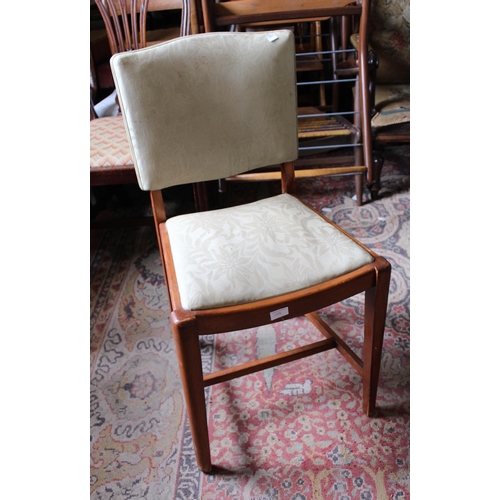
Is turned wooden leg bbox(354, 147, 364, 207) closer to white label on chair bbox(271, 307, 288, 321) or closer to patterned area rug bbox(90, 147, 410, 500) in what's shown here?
patterned area rug bbox(90, 147, 410, 500)

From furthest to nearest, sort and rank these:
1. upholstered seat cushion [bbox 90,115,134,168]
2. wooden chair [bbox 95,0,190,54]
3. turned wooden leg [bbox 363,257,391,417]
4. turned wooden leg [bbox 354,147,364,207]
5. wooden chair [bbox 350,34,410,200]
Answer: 1. turned wooden leg [bbox 354,147,364,207]
2. wooden chair [bbox 350,34,410,200]
3. wooden chair [bbox 95,0,190,54]
4. upholstered seat cushion [bbox 90,115,134,168]
5. turned wooden leg [bbox 363,257,391,417]

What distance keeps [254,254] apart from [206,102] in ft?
1.37

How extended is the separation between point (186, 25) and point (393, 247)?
1218 millimetres

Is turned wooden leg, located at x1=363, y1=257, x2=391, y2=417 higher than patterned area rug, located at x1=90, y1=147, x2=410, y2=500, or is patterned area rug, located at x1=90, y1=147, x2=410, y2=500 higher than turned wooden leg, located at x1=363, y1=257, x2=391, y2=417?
turned wooden leg, located at x1=363, y1=257, x2=391, y2=417

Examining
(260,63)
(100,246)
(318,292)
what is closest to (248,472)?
(318,292)

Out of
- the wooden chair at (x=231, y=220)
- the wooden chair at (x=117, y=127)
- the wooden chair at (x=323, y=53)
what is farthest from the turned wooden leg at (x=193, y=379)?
the wooden chair at (x=323, y=53)

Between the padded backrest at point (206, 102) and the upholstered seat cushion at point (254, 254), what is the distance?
0.51ft

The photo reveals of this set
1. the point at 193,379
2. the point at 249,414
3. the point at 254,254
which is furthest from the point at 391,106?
the point at 193,379

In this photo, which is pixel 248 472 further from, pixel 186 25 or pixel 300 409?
pixel 186 25

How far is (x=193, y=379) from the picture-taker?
101cm

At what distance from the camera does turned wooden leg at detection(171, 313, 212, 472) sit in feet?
3.07

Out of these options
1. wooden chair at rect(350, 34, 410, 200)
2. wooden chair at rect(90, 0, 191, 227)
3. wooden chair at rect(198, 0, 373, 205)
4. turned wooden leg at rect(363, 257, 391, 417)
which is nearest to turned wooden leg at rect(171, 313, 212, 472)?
turned wooden leg at rect(363, 257, 391, 417)

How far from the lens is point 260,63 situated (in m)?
1.18

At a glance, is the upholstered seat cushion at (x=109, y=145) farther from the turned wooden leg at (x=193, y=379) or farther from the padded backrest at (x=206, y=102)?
the turned wooden leg at (x=193, y=379)
